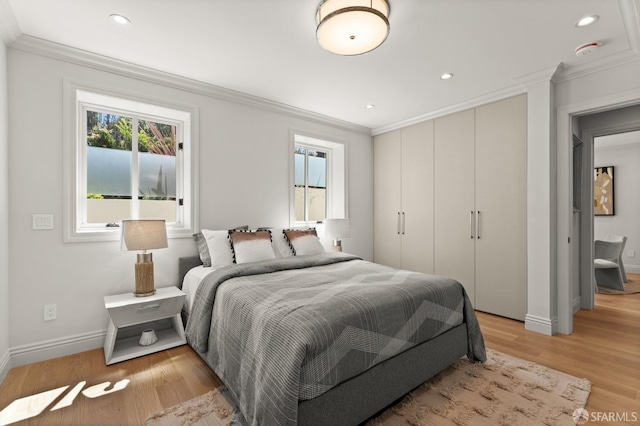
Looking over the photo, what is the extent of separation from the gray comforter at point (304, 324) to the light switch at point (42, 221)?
53.9 inches

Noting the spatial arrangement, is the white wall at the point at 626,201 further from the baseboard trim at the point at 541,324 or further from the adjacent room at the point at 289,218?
the baseboard trim at the point at 541,324

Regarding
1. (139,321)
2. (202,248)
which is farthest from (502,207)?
(139,321)

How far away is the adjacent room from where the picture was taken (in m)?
1.84

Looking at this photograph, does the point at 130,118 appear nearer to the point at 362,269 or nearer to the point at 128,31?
the point at 128,31

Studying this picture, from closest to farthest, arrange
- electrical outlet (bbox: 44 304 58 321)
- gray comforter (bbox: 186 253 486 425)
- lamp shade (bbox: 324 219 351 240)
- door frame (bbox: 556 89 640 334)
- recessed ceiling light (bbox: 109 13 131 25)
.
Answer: gray comforter (bbox: 186 253 486 425) → recessed ceiling light (bbox: 109 13 131 25) → electrical outlet (bbox: 44 304 58 321) → door frame (bbox: 556 89 640 334) → lamp shade (bbox: 324 219 351 240)

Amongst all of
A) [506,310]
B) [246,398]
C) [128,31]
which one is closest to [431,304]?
[246,398]

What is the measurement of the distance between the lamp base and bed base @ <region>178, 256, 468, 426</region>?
0.79m

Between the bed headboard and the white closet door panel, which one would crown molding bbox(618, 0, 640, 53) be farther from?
the bed headboard

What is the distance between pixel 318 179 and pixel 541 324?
10.7 ft

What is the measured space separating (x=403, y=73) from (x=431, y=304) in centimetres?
222

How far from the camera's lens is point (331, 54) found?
2.66 meters

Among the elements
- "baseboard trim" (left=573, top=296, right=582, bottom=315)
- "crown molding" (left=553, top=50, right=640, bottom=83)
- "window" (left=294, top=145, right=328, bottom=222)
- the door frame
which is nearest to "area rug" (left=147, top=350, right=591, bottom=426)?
the door frame

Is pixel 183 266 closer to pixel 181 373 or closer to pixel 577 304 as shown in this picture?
pixel 181 373

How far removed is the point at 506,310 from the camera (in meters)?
3.43
